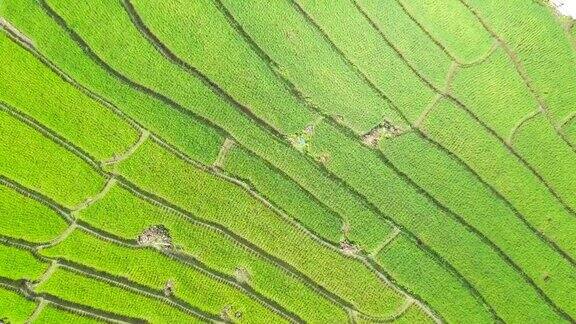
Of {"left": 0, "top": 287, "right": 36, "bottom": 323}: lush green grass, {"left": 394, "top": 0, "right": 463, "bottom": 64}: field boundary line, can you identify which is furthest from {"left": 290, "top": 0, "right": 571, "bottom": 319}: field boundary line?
{"left": 0, "top": 287, "right": 36, "bottom": 323}: lush green grass

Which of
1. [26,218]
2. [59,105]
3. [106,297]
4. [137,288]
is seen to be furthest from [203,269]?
[59,105]

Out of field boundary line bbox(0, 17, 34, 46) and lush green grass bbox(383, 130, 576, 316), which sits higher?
field boundary line bbox(0, 17, 34, 46)

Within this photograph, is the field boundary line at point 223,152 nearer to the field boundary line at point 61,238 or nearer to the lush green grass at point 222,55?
the lush green grass at point 222,55

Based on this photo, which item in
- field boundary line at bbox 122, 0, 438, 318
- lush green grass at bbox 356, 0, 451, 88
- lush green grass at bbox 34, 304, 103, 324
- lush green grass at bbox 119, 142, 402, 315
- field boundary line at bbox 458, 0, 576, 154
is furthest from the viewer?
field boundary line at bbox 458, 0, 576, 154

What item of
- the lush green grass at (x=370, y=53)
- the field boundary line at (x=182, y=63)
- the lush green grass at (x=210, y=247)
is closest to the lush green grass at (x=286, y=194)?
the field boundary line at (x=182, y=63)

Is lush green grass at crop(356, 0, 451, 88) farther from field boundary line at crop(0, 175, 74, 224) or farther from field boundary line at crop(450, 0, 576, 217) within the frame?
field boundary line at crop(0, 175, 74, 224)

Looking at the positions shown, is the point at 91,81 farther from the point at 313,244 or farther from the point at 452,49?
the point at 452,49

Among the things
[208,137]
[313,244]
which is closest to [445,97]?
[313,244]
